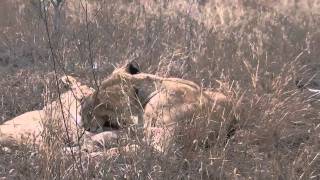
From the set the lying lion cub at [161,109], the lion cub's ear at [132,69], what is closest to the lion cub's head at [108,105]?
the lying lion cub at [161,109]

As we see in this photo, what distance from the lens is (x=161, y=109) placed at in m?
3.53

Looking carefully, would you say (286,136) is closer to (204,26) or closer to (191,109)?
(191,109)

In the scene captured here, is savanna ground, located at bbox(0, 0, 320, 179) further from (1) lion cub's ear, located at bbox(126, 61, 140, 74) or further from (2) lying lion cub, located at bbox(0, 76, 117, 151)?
(1) lion cub's ear, located at bbox(126, 61, 140, 74)

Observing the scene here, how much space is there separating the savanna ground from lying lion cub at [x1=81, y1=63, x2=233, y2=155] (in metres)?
0.18

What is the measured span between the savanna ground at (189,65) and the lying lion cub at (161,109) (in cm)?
18

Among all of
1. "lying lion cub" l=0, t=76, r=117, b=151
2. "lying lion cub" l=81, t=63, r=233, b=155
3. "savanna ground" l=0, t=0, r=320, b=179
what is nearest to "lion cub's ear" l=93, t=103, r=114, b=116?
"lying lion cub" l=81, t=63, r=233, b=155

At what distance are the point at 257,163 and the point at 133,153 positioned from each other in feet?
2.63

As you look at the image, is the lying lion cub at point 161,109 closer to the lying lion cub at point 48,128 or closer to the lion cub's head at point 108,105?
the lion cub's head at point 108,105

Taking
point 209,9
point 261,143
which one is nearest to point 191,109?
point 261,143

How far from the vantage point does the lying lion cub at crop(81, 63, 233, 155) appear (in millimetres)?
3330

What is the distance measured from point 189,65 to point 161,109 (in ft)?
6.31

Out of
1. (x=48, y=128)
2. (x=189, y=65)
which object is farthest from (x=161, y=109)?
(x=189, y=65)

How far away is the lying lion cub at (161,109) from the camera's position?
333cm

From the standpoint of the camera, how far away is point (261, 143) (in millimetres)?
3633
